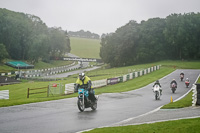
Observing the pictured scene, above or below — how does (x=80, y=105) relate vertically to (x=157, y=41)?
below

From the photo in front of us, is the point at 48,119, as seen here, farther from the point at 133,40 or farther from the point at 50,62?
the point at 50,62

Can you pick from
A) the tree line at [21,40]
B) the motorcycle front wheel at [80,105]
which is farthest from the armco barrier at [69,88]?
the tree line at [21,40]

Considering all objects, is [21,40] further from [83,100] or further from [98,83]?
[83,100]

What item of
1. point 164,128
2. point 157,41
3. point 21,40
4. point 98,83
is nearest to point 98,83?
point 98,83

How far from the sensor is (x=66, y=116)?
14109 millimetres

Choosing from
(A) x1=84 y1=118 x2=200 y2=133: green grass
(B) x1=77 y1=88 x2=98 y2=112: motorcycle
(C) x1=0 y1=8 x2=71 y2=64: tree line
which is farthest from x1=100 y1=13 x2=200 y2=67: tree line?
(A) x1=84 y1=118 x2=200 y2=133: green grass

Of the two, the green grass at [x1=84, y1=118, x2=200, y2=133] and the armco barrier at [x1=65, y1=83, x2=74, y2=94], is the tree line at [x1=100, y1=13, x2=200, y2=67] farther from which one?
the green grass at [x1=84, y1=118, x2=200, y2=133]

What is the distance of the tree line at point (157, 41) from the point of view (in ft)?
320

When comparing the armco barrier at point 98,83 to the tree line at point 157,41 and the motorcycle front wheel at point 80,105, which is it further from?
the tree line at point 157,41

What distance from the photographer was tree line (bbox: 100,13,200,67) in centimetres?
9756

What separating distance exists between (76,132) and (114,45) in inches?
3663

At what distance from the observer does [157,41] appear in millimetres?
100562

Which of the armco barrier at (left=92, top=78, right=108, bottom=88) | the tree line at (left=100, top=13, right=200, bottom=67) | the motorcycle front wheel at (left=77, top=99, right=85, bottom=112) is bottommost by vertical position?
the armco barrier at (left=92, top=78, right=108, bottom=88)

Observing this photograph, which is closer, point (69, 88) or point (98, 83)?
point (69, 88)
